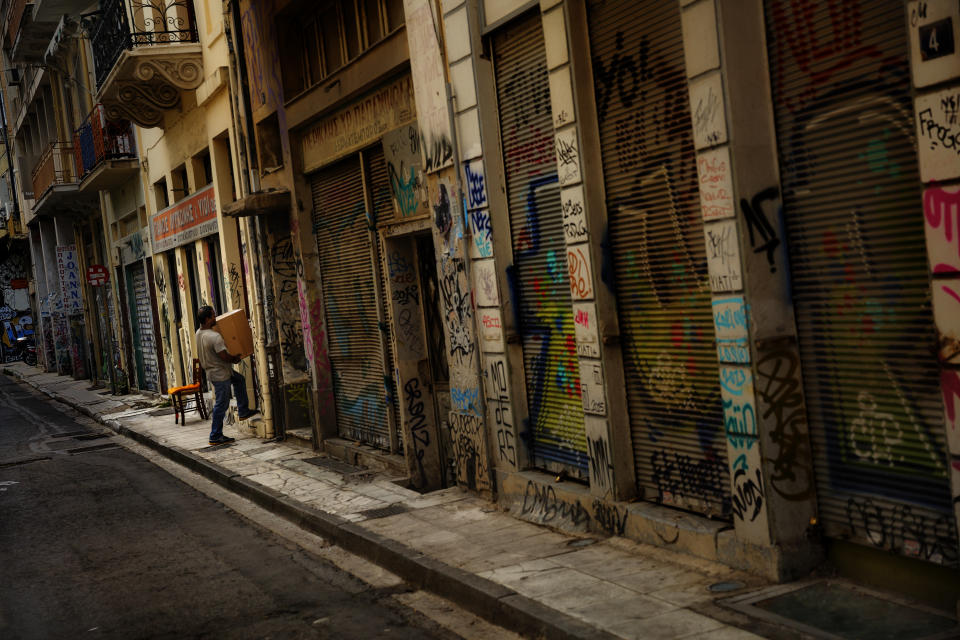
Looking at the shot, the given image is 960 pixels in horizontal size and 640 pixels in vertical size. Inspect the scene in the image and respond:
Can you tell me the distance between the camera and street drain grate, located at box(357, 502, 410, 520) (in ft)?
28.3

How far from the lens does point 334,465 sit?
37.6 feet

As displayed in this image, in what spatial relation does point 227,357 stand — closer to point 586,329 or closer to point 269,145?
point 269,145

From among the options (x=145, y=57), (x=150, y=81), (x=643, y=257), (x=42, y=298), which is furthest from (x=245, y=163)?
(x=42, y=298)

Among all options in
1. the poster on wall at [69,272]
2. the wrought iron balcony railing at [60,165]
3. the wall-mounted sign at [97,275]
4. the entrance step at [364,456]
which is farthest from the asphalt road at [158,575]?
the poster on wall at [69,272]

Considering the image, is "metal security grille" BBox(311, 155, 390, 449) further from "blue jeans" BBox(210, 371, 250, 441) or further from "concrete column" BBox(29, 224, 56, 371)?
"concrete column" BBox(29, 224, 56, 371)

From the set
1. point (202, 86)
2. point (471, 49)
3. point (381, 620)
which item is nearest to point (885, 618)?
point (381, 620)

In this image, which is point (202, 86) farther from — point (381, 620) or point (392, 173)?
point (381, 620)

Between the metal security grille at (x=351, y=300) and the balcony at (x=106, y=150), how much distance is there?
1129 centimetres

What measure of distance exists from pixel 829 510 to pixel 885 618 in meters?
0.81

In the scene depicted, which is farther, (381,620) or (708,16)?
(381,620)

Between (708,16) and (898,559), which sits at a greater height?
(708,16)

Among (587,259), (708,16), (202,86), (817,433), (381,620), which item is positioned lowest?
(381,620)

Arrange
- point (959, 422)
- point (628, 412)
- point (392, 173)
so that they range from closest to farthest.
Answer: point (959, 422) → point (628, 412) → point (392, 173)

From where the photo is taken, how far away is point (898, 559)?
5.15 m
